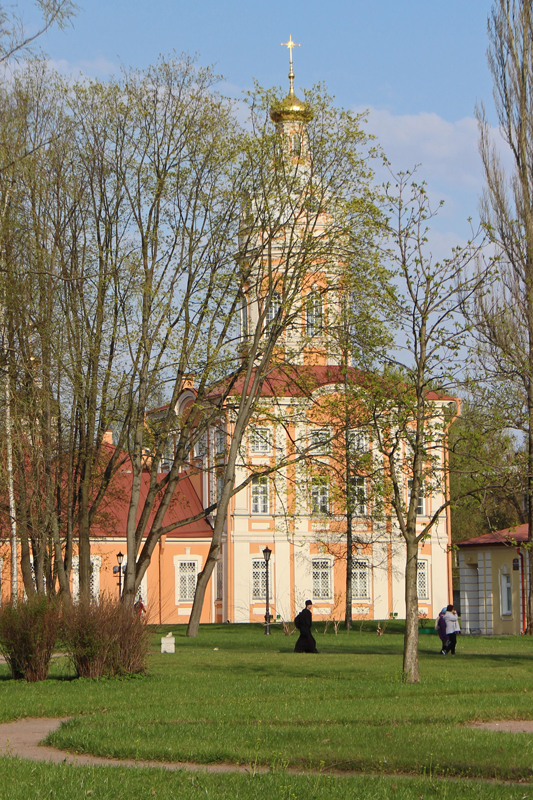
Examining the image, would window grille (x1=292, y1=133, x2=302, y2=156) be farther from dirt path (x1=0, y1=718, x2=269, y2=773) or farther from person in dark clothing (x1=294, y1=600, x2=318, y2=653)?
dirt path (x1=0, y1=718, x2=269, y2=773)

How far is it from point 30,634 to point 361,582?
89.0ft

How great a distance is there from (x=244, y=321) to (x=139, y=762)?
56.4ft

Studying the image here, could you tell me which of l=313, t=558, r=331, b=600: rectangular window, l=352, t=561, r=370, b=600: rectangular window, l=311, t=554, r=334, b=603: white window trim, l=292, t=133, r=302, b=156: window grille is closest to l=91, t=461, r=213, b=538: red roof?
l=311, t=554, r=334, b=603: white window trim

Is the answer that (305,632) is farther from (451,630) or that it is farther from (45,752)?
(45,752)

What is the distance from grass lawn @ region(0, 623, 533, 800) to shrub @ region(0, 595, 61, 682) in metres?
0.37

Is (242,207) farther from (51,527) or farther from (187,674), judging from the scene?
(187,674)

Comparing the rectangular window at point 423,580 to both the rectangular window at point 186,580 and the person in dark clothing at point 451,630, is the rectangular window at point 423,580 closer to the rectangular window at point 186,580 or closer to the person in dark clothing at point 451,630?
the rectangular window at point 186,580

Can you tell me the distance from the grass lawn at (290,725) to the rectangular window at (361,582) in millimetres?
21271

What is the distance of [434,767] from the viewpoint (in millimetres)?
8492

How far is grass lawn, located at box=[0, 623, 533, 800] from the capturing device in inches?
303

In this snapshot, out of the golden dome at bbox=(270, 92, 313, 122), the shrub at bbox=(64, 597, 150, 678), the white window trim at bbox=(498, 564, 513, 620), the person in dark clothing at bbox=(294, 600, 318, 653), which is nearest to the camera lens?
the shrub at bbox=(64, 597, 150, 678)

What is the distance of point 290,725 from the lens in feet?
36.2

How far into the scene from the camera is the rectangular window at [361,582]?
41344 mm

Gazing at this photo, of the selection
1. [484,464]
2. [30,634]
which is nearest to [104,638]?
[30,634]
